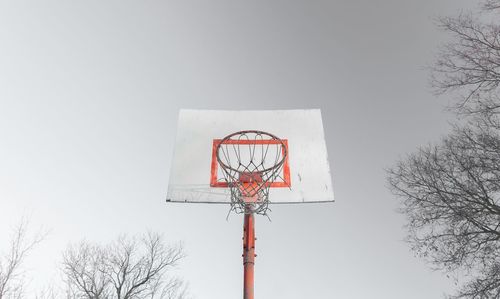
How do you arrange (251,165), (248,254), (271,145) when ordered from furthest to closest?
1. (271,145)
2. (251,165)
3. (248,254)

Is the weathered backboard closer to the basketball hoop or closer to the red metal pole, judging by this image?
the basketball hoop

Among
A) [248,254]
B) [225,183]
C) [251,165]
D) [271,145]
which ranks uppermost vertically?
[271,145]

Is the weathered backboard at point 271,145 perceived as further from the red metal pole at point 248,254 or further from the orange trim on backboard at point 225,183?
the red metal pole at point 248,254

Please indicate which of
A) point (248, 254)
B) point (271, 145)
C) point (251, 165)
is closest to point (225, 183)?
point (251, 165)

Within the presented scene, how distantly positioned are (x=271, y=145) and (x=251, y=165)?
858 mm

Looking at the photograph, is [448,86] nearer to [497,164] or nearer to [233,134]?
[497,164]

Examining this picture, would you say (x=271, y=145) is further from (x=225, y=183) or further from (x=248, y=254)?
(x=248, y=254)

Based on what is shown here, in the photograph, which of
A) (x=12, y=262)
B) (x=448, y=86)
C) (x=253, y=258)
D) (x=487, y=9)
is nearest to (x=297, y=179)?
(x=253, y=258)

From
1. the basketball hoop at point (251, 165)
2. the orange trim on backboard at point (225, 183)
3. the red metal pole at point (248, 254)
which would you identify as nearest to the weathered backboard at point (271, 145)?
the orange trim on backboard at point (225, 183)

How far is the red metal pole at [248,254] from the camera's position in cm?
592

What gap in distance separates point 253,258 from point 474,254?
21.0 feet

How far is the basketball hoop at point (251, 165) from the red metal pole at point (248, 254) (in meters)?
0.21

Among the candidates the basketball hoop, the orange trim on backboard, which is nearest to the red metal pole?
the basketball hoop

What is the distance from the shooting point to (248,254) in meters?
6.25
